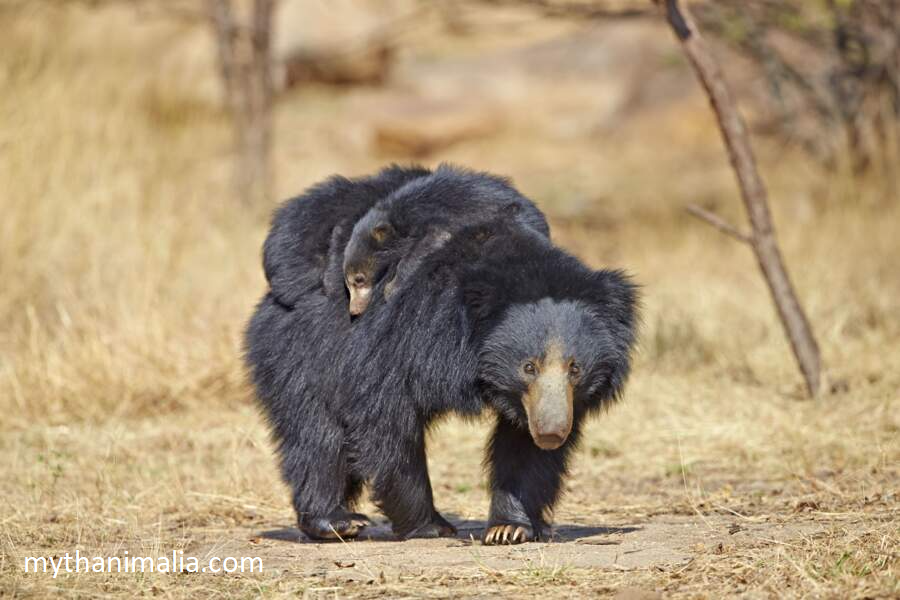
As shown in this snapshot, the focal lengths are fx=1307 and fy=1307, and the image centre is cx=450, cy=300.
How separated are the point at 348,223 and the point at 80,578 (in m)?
1.42

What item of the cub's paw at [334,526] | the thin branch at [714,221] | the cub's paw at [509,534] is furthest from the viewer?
the thin branch at [714,221]

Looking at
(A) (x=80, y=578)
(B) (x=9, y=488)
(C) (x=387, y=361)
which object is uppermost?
(C) (x=387, y=361)

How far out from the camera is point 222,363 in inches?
266

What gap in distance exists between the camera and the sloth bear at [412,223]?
397cm

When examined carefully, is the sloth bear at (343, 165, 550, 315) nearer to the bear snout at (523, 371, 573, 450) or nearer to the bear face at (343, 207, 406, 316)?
the bear face at (343, 207, 406, 316)

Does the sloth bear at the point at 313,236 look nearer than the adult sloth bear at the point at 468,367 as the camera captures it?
No

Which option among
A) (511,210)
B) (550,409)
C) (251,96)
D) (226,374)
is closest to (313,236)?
(511,210)

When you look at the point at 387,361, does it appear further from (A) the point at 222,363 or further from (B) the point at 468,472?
(A) the point at 222,363

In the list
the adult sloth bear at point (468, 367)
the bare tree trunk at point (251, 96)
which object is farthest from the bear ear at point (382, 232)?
the bare tree trunk at point (251, 96)

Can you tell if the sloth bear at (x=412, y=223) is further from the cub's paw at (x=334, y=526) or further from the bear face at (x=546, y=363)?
the cub's paw at (x=334, y=526)

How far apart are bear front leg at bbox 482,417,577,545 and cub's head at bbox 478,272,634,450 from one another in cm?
17

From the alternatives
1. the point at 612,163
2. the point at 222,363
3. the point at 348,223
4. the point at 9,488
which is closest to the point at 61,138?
the point at 222,363

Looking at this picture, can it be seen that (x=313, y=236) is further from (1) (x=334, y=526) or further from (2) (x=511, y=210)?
(1) (x=334, y=526)

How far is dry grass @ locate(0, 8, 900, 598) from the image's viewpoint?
357cm
